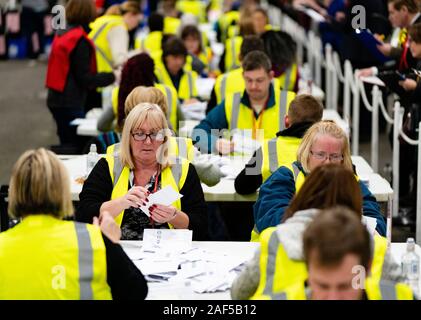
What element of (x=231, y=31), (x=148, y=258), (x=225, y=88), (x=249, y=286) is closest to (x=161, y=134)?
(x=148, y=258)

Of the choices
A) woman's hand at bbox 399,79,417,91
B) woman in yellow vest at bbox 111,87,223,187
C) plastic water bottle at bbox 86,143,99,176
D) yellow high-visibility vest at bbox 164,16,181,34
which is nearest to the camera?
woman in yellow vest at bbox 111,87,223,187

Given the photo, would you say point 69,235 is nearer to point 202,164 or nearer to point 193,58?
point 202,164

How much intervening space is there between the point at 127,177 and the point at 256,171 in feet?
3.21

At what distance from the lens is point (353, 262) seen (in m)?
3.31

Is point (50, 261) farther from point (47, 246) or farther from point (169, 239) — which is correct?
point (169, 239)

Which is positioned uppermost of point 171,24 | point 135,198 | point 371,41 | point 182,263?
point 171,24

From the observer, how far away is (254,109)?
24.3ft

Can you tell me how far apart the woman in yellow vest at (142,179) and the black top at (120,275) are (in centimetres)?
130

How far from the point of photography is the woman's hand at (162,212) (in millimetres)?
5105

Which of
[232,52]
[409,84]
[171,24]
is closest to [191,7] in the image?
[171,24]

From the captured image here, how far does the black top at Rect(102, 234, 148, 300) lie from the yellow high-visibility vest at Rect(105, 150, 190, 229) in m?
1.37

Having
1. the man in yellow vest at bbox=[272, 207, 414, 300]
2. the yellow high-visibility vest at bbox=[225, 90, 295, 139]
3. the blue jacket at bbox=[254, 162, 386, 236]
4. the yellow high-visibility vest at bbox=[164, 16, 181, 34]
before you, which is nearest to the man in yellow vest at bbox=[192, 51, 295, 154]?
the yellow high-visibility vest at bbox=[225, 90, 295, 139]

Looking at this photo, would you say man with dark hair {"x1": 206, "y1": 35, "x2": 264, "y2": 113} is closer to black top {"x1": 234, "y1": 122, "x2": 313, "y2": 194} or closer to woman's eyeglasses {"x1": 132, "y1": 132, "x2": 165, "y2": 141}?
black top {"x1": 234, "y1": 122, "x2": 313, "y2": 194}

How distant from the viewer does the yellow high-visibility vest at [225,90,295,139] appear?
7.37 m
